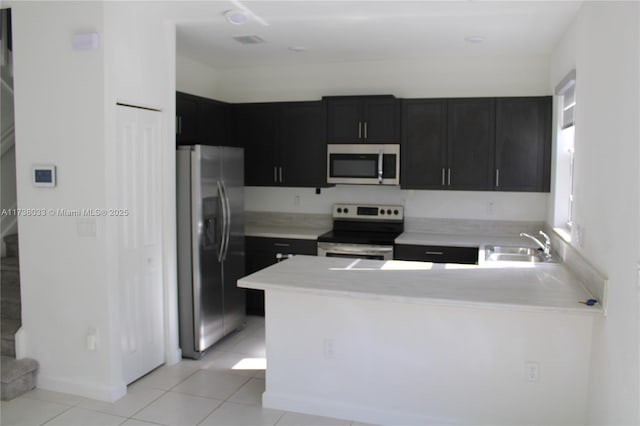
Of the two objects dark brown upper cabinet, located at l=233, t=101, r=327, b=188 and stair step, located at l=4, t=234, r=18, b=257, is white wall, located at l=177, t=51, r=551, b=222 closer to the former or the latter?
dark brown upper cabinet, located at l=233, t=101, r=327, b=188

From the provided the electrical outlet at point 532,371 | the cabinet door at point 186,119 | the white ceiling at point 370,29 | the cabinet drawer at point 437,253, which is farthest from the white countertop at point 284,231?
the electrical outlet at point 532,371

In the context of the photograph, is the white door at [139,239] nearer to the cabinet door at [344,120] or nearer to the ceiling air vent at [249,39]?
the ceiling air vent at [249,39]

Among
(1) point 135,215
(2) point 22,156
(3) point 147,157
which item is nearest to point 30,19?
(2) point 22,156

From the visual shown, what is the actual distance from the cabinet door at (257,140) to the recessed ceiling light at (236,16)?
156 centimetres

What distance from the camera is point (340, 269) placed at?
3.50m

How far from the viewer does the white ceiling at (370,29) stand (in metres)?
3.63

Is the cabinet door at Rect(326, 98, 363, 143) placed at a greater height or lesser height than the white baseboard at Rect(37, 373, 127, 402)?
greater

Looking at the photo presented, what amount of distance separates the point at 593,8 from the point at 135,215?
3.22m

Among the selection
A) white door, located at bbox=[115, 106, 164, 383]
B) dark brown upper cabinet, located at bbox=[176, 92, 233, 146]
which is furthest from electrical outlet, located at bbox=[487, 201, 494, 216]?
white door, located at bbox=[115, 106, 164, 383]

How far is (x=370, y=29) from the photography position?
4227 millimetres

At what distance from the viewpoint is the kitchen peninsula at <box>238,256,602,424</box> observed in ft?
9.34

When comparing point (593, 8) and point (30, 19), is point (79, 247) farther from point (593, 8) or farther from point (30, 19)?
point (593, 8)

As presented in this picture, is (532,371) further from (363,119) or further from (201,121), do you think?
(201,121)

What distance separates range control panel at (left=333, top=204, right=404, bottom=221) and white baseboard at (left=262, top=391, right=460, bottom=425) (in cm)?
257
